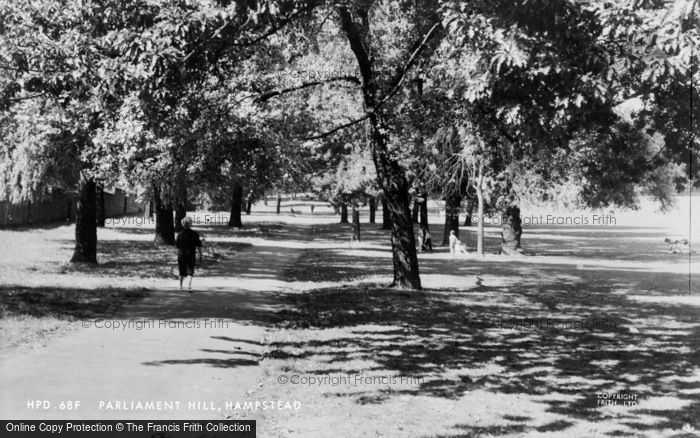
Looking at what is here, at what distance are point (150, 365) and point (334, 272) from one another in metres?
14.0

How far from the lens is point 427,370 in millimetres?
9086

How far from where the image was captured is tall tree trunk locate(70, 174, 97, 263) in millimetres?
20547

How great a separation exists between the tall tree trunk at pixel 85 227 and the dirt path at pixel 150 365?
7006mm

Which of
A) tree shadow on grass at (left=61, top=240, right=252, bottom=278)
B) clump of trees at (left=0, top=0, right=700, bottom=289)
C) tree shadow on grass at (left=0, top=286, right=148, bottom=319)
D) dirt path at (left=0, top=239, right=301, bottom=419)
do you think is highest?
clump of trees at (left=0, top=0, right=700, bottom=289)

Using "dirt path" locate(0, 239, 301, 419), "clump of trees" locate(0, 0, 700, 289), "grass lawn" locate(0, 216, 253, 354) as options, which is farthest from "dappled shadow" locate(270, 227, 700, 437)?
"grass lawn" locate(0, 216, 253, 354)

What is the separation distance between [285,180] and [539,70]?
30135 millimetres

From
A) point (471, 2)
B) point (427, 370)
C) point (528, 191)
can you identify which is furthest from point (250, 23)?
point (528, 191)

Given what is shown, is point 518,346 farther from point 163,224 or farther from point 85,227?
point 163,224

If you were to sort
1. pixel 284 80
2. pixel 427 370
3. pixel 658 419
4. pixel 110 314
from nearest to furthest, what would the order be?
1. pixel 658 419
2. pixel 427 370
3. pixel 110 314
4. pixel 284 80

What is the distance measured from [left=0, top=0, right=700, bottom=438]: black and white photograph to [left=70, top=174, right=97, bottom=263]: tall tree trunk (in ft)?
0.23

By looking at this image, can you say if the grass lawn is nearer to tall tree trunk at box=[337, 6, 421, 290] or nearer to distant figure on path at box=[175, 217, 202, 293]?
distant figure on path at box=[175, 217, 202, 293]

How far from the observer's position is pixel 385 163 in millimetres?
16562

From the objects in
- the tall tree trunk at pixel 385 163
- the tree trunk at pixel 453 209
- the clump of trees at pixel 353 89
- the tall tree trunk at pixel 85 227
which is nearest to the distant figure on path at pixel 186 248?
the clump of trees at pixel 353 89

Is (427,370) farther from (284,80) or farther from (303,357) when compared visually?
(284,80)
